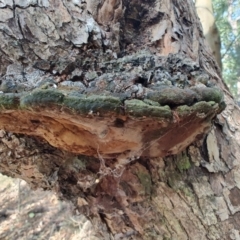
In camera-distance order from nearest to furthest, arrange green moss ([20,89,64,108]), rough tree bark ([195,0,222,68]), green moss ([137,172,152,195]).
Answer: green moss ([20,89,64,108]), green moss ([137,172,152,195]), rough tree bark ([195,0,222,68])

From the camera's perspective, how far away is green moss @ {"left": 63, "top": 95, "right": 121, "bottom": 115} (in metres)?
0.40

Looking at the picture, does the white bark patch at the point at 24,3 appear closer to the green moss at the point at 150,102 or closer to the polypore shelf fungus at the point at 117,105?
the polypore shelf fungus at the point at 117,105

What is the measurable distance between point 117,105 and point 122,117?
0.07 feet

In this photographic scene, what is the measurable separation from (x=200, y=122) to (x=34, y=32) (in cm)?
32

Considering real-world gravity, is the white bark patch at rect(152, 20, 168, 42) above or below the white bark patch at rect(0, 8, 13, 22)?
above

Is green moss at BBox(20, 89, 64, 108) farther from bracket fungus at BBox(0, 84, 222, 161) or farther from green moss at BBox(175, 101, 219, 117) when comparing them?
green moss at BBox(175, 101, 219, 117)

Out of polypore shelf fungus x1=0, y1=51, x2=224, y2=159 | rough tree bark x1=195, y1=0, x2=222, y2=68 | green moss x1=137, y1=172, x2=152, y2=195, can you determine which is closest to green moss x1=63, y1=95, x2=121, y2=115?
polypore shelf fungus x1=0, y1=51, x2=224, y2=159

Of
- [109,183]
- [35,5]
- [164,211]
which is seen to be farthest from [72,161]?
[35,5]

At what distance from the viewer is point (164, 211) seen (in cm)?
60

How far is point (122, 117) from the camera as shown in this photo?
420mm

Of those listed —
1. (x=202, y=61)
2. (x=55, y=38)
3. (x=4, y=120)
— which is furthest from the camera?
(x=202, y=61)

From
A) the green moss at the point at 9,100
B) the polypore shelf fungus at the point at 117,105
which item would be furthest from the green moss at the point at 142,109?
the green moss at the point at 9,100

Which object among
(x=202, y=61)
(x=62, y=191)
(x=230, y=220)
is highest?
(x=202, y=61)

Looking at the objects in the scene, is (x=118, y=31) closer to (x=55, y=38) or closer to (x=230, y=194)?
(x=55, y=38)
